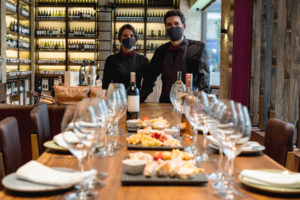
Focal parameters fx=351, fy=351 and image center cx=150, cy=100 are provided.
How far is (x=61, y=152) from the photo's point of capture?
1369mm

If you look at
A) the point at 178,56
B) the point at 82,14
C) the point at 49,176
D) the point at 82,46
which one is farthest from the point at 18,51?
the point at 49,176

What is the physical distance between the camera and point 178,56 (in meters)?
3.10

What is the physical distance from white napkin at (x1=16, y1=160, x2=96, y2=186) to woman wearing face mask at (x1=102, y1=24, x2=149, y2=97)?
2.32 metres

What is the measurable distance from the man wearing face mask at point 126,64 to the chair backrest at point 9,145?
1.74 meters

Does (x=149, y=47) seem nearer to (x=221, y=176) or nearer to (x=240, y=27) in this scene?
(x=240, y=27)

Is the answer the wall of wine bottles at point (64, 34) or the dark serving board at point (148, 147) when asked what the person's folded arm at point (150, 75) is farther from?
the wall of wine bottles at point (64, 34)

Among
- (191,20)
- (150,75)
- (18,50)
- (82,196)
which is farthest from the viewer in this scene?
(191,20)

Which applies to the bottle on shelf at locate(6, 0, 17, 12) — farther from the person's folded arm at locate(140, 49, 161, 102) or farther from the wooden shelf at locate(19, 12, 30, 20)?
the person's folded arm at locate(140, 49, 161, 102)

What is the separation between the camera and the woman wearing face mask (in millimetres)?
3354

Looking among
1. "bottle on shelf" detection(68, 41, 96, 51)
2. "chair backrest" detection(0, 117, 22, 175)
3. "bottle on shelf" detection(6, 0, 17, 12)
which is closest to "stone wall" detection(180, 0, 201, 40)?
"bottle on shelf" detection(68, 41, 96, 51)

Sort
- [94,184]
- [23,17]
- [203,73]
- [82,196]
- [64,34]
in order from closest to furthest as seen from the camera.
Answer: [82,196]
[94,184]
[203,73]
[23,17]
[64,34]

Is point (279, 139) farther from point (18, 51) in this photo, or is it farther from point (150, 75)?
point (18, 51)

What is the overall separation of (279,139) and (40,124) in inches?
52.0

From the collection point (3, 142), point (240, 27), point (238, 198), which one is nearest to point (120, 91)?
point (3, 142)
